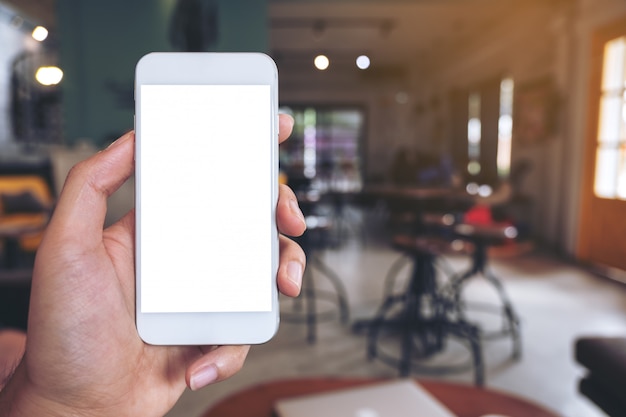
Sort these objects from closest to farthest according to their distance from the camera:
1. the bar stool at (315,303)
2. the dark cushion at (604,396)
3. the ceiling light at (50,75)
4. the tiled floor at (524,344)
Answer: the ceiling light at (50,75), the dark cushion at (604,396), the tiled floor at (524,344), the bar stool at (315,303)

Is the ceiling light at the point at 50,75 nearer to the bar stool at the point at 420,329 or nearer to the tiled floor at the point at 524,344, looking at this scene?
the tiled floor at the point at 524,344

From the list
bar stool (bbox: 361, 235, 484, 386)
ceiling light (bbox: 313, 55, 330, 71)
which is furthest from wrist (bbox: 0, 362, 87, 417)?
bar stool (bbox: 361, 235, 484, 386)

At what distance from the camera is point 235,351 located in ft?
2.08

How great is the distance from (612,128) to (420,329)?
10.8 ft

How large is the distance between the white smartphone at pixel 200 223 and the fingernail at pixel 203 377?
4cm

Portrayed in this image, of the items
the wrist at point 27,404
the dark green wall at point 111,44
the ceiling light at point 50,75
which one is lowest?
the wrist at point 27,404

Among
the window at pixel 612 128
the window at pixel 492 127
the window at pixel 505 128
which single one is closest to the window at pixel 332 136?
the window at pixel 492 127

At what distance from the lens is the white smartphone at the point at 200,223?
62 centimetres

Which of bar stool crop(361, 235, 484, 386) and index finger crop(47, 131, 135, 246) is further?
bar stool crop(361, 235, 484, 386)

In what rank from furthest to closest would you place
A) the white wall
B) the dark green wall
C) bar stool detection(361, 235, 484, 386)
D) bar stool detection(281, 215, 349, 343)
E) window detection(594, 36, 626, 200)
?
the white wall, window detection(594, 36, 626, 200), the dark green wall, bar stool detection(281, 215, 349, 343), bar stool detection(361, 235, 484, 386)

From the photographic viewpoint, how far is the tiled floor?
2.29 meters

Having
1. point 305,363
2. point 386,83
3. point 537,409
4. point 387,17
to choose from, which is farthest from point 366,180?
point 537,409

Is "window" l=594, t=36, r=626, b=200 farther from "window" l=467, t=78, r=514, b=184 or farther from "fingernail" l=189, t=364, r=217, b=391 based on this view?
"fingernail" l=189, t=364, r=217, b=391

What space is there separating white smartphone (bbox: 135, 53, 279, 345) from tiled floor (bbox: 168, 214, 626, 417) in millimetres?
1649
